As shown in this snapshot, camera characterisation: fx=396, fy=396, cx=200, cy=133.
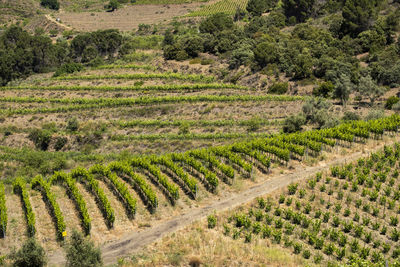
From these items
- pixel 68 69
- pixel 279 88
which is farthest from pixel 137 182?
pixel 68 69

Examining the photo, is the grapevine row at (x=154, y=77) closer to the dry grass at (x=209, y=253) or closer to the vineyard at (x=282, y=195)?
the vineyard at (x=282, y=195)

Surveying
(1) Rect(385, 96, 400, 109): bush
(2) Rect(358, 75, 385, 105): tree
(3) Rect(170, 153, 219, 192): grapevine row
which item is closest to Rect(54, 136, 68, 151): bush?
(3) Rect(170, 153, 219, 192): grapevine row

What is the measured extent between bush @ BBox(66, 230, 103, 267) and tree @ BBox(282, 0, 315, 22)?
10139 cm

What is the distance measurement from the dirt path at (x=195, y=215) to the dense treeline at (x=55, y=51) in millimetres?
84566

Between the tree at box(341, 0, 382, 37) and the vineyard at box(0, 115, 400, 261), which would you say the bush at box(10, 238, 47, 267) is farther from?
the tree at box(341, 0, 382, 37)

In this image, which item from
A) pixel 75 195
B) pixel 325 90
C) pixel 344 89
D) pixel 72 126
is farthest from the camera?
pixel 325 90

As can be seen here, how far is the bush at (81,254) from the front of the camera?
82.7 feet

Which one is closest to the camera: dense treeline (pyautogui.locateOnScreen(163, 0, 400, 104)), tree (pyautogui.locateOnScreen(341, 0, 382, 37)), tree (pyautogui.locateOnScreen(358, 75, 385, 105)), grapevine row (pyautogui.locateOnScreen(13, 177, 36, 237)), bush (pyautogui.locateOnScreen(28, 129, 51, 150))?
grapevine row (pyautogui.locateOnScreen(13, 177, 36, 237))

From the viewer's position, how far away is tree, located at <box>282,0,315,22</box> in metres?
113

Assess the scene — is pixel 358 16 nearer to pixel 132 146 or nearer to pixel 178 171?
pixel 132 146

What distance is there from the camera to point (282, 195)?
35469 mm

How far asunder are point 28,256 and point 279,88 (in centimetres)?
6040

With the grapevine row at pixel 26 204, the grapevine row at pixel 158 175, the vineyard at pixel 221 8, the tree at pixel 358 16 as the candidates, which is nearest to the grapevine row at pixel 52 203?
the grapevine row at pixel 26 204

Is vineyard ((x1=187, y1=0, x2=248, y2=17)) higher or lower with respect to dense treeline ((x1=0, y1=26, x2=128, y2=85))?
higher
